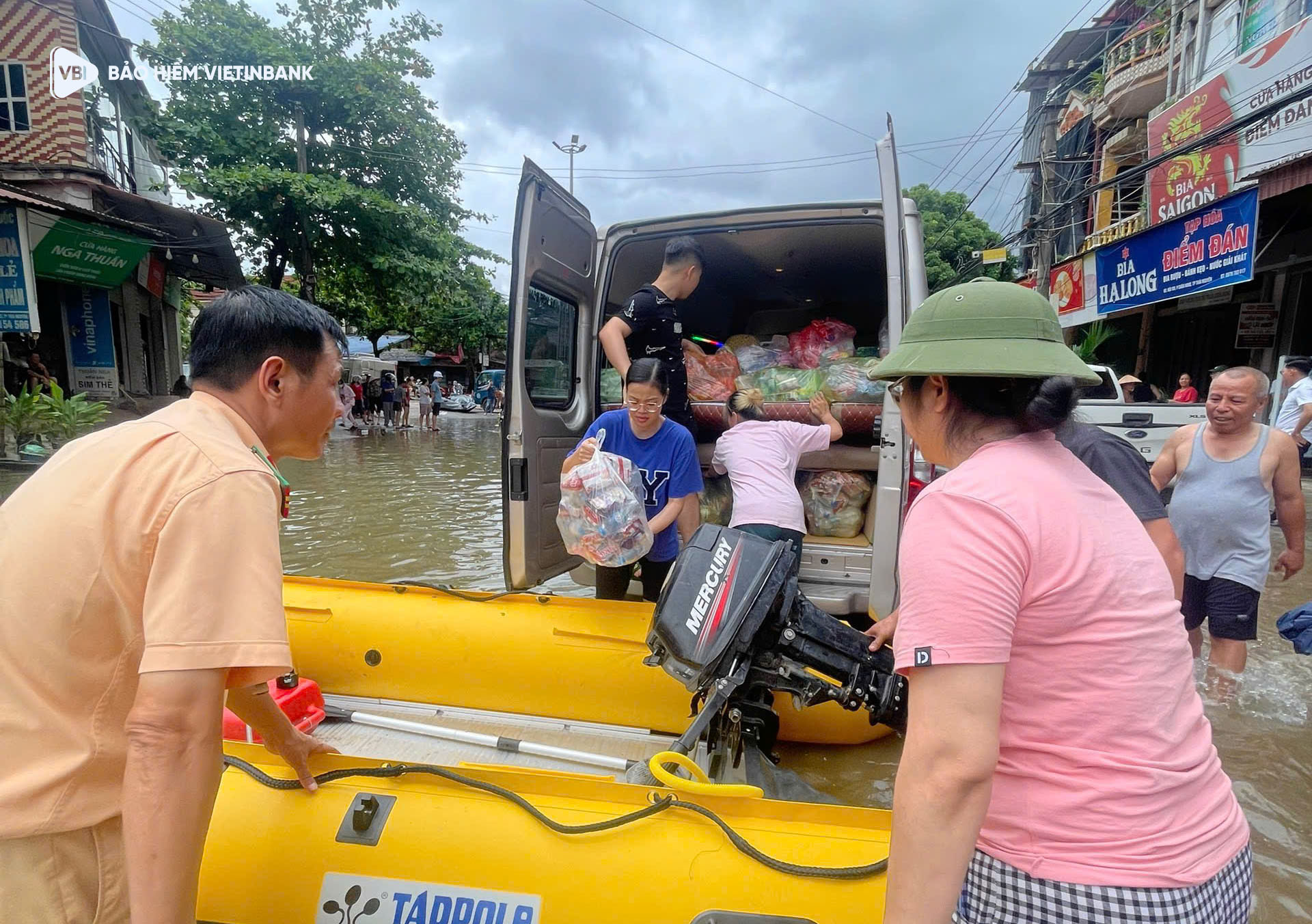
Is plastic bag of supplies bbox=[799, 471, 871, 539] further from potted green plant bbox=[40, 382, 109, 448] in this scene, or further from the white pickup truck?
potted green plant bbox=[40, 382, 109, 448]

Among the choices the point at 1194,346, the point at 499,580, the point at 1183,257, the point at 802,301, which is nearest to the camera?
the point at 802,301

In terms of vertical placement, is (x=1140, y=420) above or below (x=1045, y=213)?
→ below

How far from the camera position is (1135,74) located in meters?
15.1

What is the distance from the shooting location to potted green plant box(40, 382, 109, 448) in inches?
342

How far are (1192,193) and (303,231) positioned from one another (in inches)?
646

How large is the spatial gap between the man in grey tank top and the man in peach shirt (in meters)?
3.67

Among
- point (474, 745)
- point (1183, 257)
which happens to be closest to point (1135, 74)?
point (1183, 257)

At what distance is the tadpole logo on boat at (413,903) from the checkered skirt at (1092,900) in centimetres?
99

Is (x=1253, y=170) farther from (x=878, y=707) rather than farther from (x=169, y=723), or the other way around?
(x=169, y=723)

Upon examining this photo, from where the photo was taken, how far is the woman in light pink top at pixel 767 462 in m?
3.20

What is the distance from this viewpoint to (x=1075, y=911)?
3.08 feet

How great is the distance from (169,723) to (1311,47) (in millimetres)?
12225

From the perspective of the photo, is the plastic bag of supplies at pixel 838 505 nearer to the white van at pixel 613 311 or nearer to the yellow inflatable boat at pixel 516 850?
the white van at pixel 613 311

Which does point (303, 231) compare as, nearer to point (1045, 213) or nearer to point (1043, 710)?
point (1045, 213)
